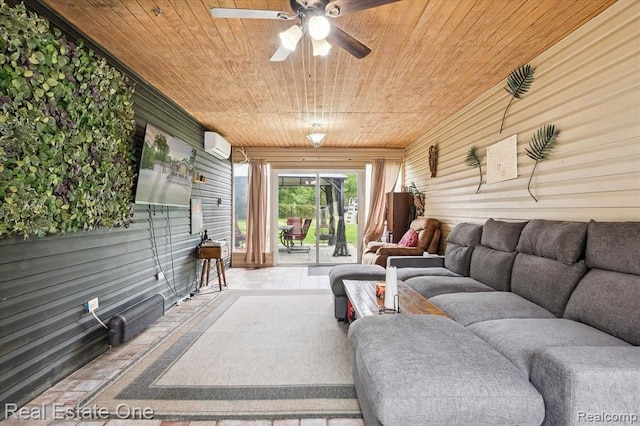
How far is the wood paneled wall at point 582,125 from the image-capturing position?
1.98 metres

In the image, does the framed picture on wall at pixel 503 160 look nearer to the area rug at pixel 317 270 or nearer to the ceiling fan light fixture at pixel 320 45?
the ceiling fan light fixture at pixel 320 45

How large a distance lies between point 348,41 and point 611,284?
2.14 metres

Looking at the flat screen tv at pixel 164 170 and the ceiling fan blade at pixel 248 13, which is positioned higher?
the ceiling fan blade at pixel 248 13

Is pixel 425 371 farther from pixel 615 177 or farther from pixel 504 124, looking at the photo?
pixel 504 124

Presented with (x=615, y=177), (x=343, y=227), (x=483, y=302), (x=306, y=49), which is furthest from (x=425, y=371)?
(x=343, y=227)

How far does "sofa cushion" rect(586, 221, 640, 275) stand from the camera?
1.69 meters

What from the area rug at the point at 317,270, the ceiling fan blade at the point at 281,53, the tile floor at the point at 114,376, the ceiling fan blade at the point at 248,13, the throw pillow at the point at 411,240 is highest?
the ceiling fan blade at the point at 281,53

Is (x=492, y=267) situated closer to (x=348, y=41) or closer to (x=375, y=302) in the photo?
(x=375, y=302)

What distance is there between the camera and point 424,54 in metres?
2.73

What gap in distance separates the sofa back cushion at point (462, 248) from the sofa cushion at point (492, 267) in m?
0.13

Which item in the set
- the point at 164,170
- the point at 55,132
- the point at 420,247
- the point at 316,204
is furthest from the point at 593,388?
the point at 316,204

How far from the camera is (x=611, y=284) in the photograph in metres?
1.71

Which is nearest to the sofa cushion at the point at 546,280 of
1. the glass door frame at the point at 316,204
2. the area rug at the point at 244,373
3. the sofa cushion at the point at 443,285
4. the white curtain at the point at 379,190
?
the sofa cushion at the point at 443,285

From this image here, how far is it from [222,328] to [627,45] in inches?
152
